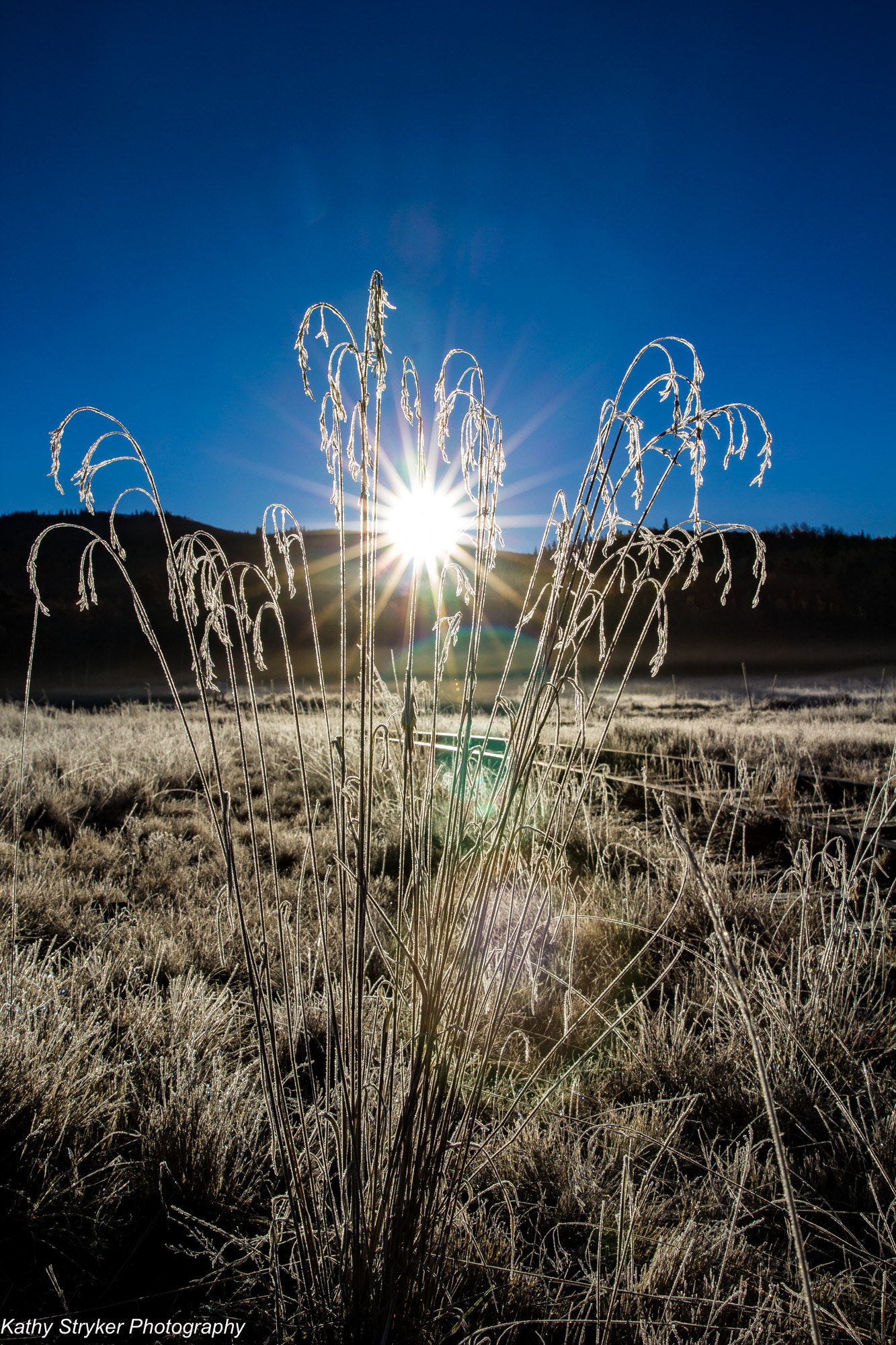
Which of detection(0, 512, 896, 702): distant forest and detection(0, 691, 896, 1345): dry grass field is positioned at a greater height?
detection(0, 512, 896, 702): distant forest

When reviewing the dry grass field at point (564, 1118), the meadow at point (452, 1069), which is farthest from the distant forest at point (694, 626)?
the meadow at point (452, 1069)

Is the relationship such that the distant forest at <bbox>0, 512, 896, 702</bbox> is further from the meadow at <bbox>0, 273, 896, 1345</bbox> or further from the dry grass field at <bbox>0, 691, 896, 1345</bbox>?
the meadow at <bbox>0, 273, 896, 1345</bbox>

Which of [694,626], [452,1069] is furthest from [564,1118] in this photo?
[694,626]

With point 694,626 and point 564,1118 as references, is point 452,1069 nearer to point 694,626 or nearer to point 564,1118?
point 564,1118

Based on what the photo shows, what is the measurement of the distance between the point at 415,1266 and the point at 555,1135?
67cm

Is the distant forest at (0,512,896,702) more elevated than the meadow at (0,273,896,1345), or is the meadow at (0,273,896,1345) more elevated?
the distant forest at (0,512,896,702)

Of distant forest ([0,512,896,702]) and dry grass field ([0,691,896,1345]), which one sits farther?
distant forest ([0,512,896,702])

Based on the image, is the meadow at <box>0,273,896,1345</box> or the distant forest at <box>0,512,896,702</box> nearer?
the meadow at <box>0,273,896,1345</box>

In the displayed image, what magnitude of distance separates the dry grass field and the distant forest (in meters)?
15.6

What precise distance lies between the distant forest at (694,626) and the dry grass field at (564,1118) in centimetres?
1557

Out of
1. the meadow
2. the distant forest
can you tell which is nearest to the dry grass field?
the meadow

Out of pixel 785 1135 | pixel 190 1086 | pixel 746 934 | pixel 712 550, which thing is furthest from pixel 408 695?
pixel 712 550

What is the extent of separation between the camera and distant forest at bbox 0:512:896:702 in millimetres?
21688

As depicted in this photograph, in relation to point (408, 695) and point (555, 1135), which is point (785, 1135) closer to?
point (555, 1135)
